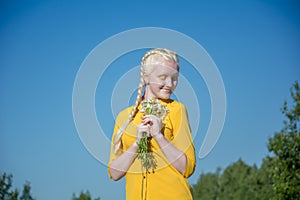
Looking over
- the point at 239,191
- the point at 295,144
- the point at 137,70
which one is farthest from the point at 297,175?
the point at 239,191

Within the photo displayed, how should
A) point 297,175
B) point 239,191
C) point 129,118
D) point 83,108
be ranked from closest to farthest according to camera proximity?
point 83,108
point 129,118
point 297,175
point 239,191

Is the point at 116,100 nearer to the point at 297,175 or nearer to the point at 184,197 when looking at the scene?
the point at 184,197

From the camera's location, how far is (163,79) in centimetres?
321

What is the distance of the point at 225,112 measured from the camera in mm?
3002

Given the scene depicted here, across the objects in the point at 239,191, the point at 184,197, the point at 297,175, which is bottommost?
the point at 184,197

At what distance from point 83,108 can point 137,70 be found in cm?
51

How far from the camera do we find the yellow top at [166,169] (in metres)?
3.06

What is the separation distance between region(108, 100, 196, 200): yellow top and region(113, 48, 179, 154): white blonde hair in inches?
1.2

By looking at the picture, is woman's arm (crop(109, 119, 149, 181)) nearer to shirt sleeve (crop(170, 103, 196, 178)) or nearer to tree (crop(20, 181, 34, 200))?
shirt sleeve (crop(170, 103, 196, 178))

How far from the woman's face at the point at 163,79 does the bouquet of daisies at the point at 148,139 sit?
7cm

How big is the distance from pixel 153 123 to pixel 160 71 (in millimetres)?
336

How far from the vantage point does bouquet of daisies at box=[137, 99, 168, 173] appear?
3.06m

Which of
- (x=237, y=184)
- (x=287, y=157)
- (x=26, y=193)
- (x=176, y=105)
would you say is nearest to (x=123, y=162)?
(x=176, y=105)

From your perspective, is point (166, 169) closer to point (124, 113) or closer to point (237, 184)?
point (124, 113)
